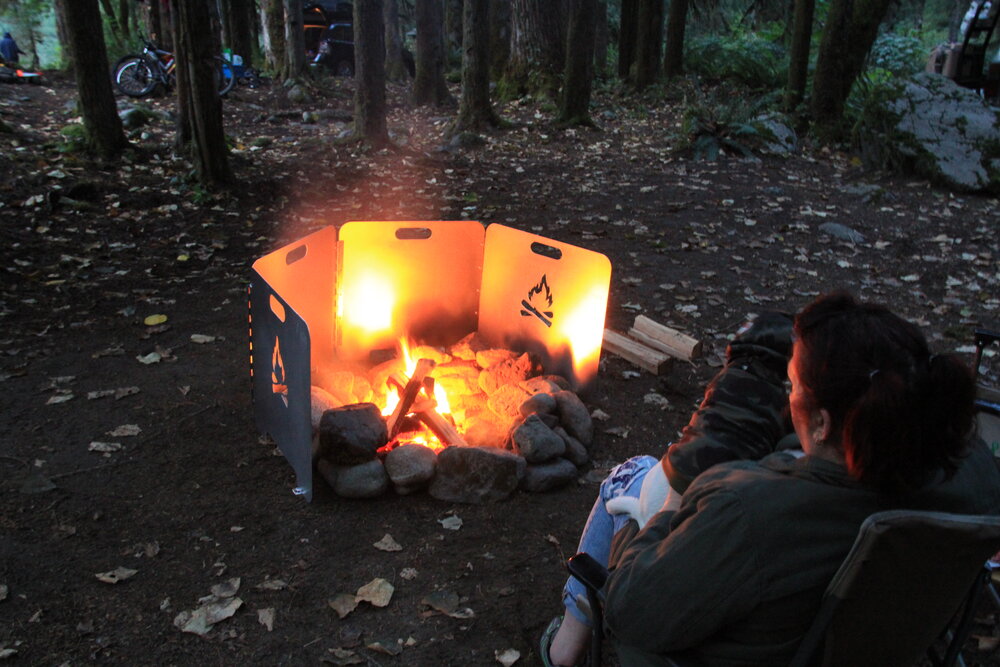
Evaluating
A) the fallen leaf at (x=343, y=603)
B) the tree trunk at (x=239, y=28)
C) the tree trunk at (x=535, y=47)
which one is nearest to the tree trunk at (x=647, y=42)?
the tree trunk at (x=535, y=47)

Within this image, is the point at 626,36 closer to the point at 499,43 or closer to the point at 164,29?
the point at 499,43

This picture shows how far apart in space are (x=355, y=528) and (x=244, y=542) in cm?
45

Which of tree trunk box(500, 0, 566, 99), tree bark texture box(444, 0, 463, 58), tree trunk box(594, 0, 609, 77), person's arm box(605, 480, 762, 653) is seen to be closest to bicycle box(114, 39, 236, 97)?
tree trunk box(500, 0, 566, 99)

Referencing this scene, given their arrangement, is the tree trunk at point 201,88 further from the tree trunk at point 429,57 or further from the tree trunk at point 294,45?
the tree trunk at point 294,45

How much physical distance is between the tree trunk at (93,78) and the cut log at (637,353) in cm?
662

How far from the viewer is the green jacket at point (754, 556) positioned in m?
1.36

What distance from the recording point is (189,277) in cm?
593

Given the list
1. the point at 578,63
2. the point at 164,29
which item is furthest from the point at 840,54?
the point at 164,29

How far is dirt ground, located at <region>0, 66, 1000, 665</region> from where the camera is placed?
105 inches

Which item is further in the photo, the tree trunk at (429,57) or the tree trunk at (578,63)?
the tree trunk at (429,57)

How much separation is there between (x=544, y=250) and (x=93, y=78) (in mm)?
6661

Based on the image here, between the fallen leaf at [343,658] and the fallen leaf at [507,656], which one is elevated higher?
the fallen leaf at [343,658]

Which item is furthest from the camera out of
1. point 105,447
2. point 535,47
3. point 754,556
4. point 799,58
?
point 535,47

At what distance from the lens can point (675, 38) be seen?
16547 mm
